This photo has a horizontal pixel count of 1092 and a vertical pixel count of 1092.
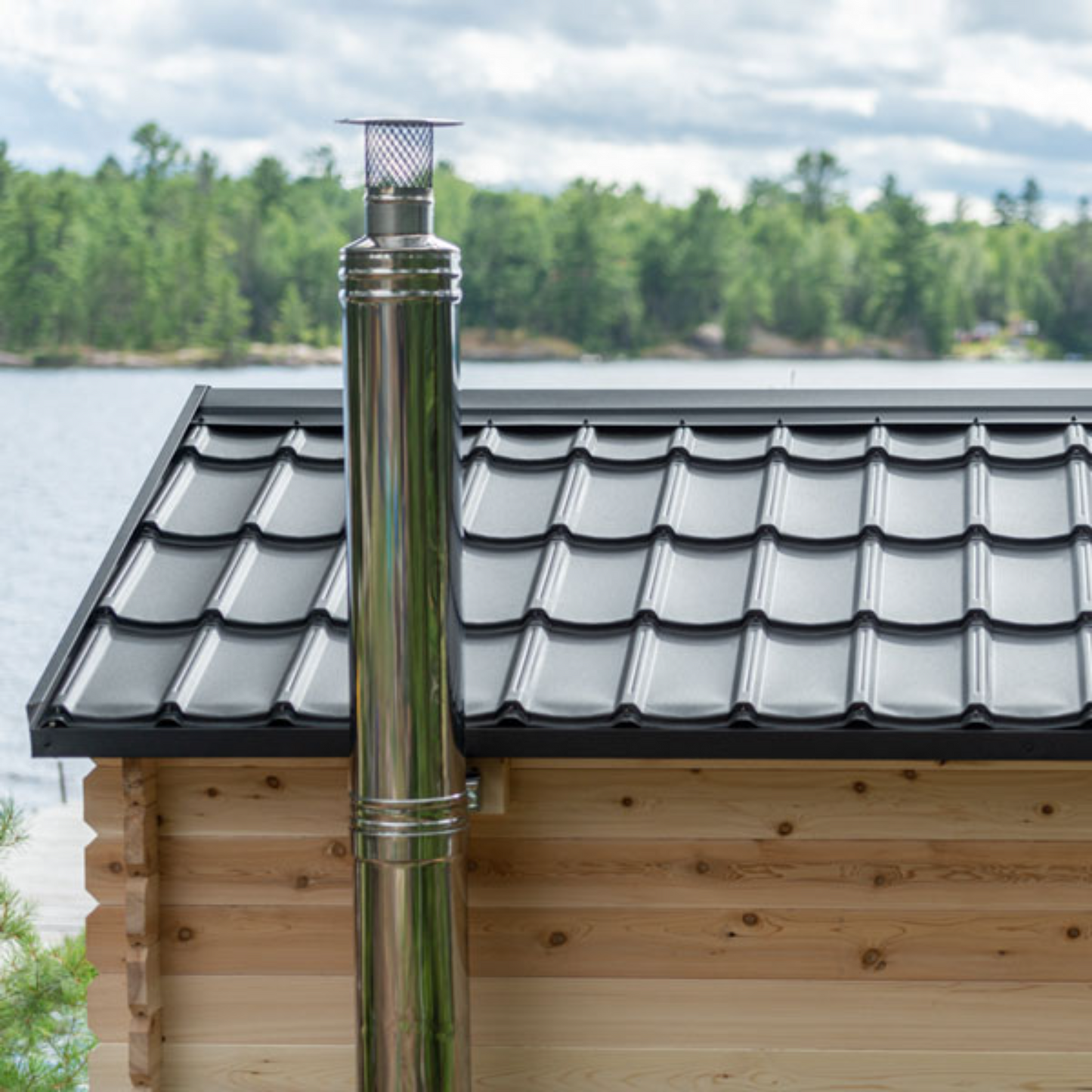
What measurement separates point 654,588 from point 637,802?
1.19ft

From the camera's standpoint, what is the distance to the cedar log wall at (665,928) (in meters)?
2.60

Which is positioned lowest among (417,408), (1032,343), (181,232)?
(1032,343)

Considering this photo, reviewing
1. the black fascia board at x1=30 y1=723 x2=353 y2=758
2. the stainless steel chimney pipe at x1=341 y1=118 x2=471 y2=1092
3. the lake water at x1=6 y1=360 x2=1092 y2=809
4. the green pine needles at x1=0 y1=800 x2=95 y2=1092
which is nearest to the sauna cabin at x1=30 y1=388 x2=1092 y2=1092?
the black fascia board at x1=30 y1=723 x2=353 y2=758

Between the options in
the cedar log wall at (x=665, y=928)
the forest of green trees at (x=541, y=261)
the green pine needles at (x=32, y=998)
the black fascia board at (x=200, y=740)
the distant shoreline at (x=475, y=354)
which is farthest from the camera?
the forest of green trees at (x=541, y=261)

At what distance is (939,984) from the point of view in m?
2.62

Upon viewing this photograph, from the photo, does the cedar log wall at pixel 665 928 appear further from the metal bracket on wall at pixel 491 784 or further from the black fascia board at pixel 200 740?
the black fascia board at pixel 200 740

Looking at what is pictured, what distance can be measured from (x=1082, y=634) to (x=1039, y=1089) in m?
0.79

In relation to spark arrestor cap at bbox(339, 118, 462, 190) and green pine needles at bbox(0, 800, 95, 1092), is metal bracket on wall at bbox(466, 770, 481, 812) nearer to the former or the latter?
spark arrestor cap at bbox(339, 118, 462, 190)

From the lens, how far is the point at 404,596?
234 centimetres

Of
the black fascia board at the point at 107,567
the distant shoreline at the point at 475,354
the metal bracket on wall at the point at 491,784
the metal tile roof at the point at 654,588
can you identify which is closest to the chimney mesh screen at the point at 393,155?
the metal tile roof at the point at 654,588

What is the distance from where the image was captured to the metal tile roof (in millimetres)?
2396

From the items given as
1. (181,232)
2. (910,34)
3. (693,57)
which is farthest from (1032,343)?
(910,34)

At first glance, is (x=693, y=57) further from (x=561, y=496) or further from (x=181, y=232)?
(x=561, y=496)

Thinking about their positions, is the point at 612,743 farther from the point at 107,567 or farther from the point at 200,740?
the point at 107,567
